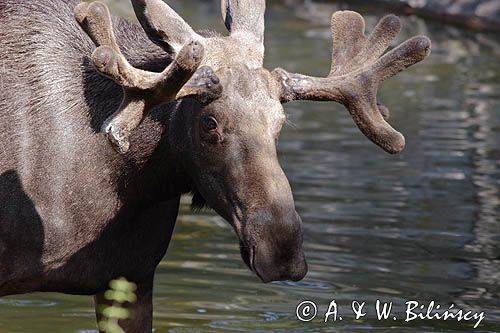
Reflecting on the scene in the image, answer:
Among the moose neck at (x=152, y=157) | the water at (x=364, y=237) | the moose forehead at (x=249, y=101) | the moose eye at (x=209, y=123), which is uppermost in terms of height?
the moose forehead at (x=249, y=101)

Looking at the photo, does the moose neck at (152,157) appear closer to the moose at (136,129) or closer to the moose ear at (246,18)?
the moose at (136,129)

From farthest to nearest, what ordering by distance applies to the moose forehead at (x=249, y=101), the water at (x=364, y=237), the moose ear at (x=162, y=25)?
the water at (x=364, y=237)
the moose ear at (x=162, y=25)
the moose forehead at (x=249, y=101)

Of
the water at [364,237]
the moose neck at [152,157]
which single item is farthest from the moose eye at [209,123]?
the water at [364,237]

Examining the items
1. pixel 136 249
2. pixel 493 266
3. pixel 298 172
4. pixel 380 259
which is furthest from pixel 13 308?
pixel 298 172

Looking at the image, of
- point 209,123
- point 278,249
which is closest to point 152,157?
point 209,123

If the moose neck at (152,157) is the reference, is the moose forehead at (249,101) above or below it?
above

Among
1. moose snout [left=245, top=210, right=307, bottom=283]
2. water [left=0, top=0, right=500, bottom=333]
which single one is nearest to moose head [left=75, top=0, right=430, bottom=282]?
moose snout [left=245, top=210, right=307, bottom=283]

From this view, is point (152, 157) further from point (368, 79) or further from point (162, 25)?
point (368, 79)

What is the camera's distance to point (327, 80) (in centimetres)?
602

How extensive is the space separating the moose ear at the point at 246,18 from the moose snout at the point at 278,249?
1.01 m

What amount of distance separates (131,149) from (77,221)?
411mm

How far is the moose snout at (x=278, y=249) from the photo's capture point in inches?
210

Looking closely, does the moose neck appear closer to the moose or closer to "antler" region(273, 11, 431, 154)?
the moose

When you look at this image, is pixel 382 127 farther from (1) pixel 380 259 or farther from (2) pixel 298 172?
(2) pixel 298 172
